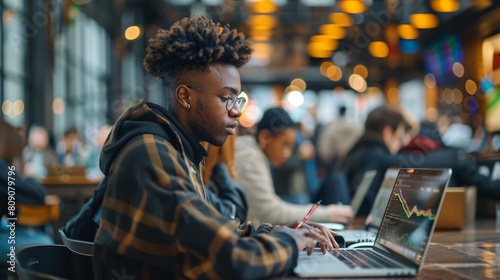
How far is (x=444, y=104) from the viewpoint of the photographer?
12.6 m

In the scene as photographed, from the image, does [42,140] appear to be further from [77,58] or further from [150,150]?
[150,150]

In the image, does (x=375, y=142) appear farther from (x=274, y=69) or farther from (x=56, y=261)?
(x=274, y=69)

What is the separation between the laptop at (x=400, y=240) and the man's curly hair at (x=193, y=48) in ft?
1.96

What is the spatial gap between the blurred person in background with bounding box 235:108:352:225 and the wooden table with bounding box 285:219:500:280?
69 cm

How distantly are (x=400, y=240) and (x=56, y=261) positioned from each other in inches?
39.3

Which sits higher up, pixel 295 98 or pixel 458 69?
pixel 458 69

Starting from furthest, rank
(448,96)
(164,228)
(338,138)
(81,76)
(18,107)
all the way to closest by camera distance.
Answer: (448,96) → (81,76) → (18,107) → (338,138) → (164,228)

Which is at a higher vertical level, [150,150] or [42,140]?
[150,150]

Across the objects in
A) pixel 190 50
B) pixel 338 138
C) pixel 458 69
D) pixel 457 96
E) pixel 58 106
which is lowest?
pixel 338 138

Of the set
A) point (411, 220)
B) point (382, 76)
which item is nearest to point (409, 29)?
point (382, 76)

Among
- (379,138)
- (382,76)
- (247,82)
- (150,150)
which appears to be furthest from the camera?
(247,82)

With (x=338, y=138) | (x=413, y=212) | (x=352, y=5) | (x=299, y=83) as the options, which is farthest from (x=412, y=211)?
(x=299, y=83)

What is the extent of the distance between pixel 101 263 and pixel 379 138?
122 inches

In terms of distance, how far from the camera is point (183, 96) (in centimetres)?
169
